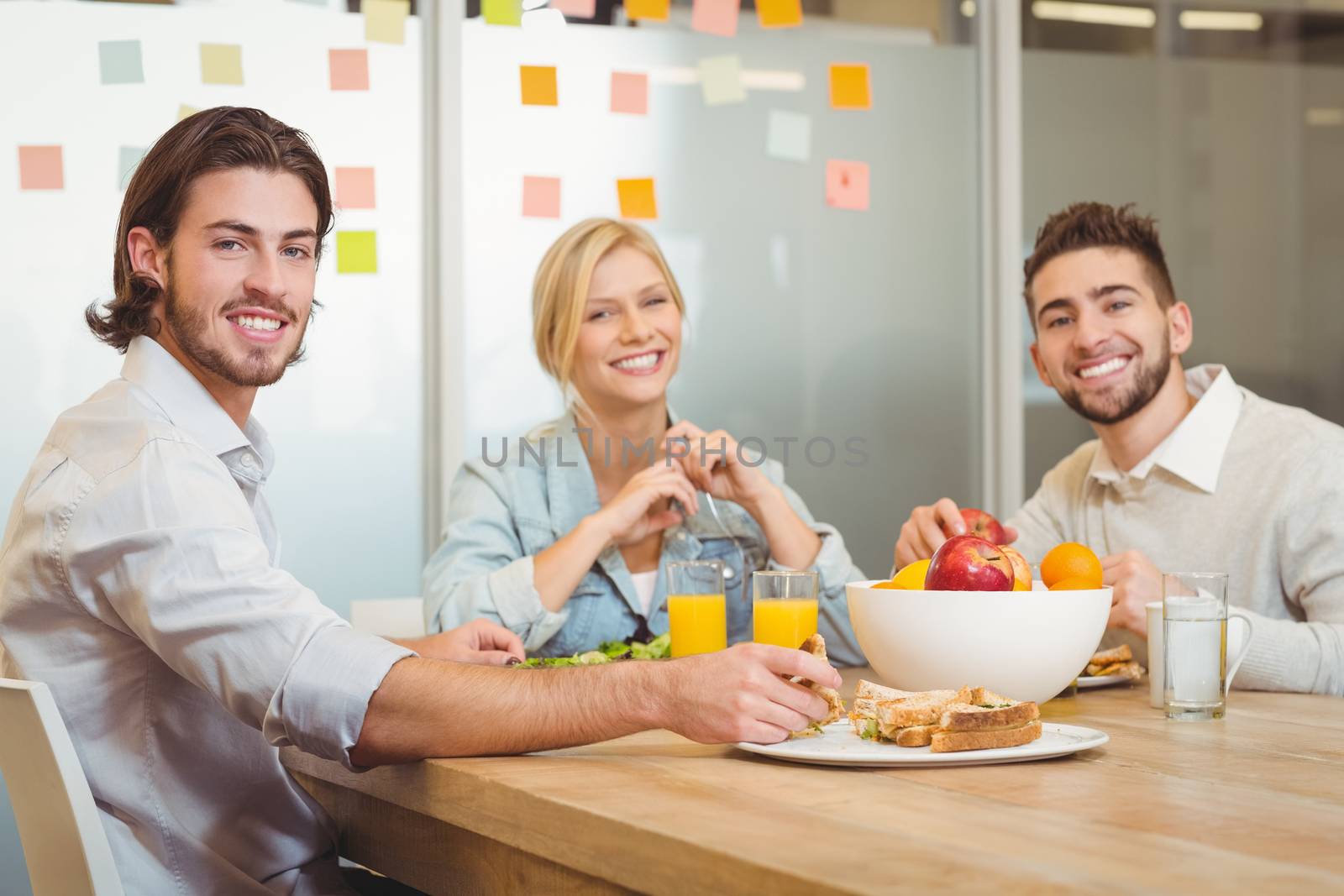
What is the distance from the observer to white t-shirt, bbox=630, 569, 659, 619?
211 centimetres

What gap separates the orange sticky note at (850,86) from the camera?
331cm

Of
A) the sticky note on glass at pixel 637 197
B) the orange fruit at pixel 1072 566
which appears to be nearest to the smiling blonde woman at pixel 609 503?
the orange fruit at pixel 1072 566

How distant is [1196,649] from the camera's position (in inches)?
53.9

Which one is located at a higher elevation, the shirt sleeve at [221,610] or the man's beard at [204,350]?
the man's beard at [204,350]

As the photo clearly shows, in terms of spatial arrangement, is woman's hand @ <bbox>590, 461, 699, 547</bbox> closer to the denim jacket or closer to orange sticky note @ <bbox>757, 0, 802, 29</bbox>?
the denim jacket

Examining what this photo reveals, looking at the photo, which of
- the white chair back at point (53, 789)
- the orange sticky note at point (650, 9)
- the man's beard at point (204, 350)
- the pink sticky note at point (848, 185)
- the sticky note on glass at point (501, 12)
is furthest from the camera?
the pink sticky note at point (848, 185)

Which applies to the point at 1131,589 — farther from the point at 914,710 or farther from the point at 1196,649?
the point at 914,710

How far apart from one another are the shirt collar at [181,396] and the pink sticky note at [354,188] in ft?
5.33

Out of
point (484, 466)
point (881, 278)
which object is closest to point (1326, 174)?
point (881, 278)

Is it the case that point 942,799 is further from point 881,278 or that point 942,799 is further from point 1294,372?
point 1294,372

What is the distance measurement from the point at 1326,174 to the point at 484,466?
8.03ft

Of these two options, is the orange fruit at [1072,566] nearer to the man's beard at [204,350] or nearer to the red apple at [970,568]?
the red apple at [970,568]

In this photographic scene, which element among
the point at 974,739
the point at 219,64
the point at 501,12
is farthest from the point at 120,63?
the point at 974,739

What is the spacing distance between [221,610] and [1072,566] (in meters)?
0.85
